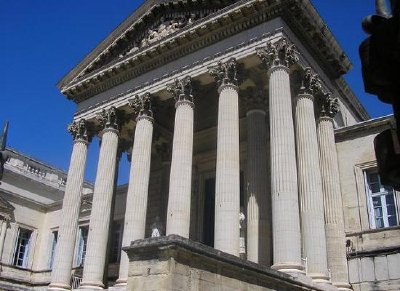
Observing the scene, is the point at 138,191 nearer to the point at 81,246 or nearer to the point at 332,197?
the point at 332,197

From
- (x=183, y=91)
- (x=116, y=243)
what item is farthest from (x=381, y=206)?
(x=116, y=243)

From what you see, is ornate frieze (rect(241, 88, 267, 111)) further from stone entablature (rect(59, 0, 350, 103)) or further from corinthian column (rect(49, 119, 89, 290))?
corinthian column (rect(49, 119, 89, 290))

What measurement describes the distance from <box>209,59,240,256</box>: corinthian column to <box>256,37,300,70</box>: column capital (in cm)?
139

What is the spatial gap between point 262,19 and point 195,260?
12.3 meters

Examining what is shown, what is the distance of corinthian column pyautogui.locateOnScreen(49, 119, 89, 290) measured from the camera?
2238cm

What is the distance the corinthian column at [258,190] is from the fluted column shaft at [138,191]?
4532mm

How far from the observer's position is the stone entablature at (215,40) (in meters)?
19.7

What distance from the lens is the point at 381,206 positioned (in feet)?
64.7

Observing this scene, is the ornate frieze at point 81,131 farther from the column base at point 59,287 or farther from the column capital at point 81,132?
the column base at point 59,287

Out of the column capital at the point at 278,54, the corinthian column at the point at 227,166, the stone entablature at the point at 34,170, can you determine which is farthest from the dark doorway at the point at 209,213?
the stone entablature at the point at 34,170

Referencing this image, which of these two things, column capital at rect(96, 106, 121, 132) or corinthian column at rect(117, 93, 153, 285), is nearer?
corinthian column at rect(117, 93, 153, 285)

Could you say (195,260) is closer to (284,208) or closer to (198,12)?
(284,208)

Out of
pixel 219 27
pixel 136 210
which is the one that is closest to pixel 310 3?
pixel 219 27

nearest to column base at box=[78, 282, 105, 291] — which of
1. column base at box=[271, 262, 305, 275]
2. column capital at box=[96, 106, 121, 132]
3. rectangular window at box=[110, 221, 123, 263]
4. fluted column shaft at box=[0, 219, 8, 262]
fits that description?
rectangular window at box=[110, 221, 123, 263]
